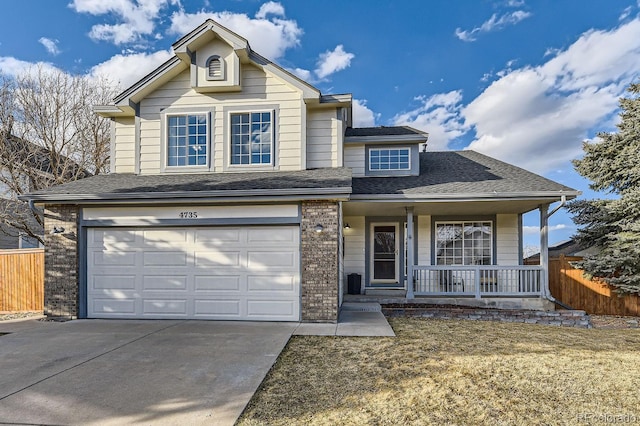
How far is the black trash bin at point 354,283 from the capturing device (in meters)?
10.8

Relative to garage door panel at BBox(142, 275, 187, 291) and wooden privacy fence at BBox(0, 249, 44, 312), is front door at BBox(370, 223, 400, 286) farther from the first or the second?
wooden privacy fence at BBox(0, 249, 44, 312)

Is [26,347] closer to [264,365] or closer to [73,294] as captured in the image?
[73,294]

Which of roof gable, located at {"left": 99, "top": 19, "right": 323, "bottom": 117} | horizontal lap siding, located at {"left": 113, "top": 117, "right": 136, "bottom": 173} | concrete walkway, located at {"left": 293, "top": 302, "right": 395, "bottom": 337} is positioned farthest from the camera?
horizontal lap siding, located at {"left": 113, "top": 117, "right": 136, "bottom": 173}

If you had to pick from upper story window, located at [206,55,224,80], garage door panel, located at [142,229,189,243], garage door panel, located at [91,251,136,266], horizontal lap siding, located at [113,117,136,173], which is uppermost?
upper story window, located at [206,55,224,80]

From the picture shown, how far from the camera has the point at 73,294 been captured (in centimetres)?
777

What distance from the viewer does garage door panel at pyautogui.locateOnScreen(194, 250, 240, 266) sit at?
7586mm

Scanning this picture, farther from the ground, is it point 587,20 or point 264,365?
point 587,20

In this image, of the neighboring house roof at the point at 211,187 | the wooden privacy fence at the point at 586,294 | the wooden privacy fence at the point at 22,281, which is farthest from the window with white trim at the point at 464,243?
the wooden privacy fence at the point at 22,281

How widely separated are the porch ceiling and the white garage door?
9.13 ft

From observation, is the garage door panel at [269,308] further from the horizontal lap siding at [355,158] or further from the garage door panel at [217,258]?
the horizontal lap siding at [355,158]

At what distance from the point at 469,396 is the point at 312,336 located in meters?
2.99

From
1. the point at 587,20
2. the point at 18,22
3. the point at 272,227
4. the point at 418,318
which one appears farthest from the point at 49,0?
the point at 587,20

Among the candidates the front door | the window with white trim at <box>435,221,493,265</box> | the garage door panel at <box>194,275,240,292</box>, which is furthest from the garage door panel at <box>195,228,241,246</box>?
the window with white trim at <box>435,221,493,265</box>

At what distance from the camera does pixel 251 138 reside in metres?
8.87
